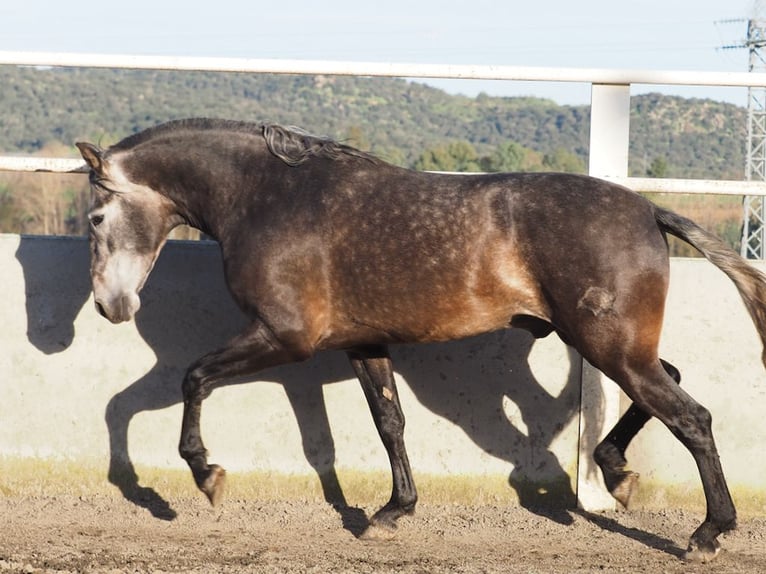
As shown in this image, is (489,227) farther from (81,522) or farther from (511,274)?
(81,522)

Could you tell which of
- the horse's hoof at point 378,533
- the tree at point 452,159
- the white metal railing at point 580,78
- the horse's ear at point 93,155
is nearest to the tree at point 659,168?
the tree at point 452,159

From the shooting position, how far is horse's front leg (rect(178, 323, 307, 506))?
464 cm

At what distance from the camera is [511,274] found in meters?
4.47

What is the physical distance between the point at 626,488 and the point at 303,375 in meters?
1.79

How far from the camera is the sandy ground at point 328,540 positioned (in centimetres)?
441

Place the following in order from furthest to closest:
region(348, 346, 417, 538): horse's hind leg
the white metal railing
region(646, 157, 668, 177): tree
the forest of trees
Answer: the forest of trees < region(646, 157, 668, 177): tree < the white metal railing < region(348, 346, 417, 538): horse's hind leg

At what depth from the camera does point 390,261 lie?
461 centimetres

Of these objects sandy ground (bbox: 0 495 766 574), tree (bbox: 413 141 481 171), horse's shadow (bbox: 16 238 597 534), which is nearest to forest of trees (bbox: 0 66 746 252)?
tree (bbox: 413 141 481 171)

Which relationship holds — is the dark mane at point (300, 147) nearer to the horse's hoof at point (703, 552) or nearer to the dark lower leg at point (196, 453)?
the dark lower leg at point (196, 453)

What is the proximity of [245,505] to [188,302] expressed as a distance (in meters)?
1.14

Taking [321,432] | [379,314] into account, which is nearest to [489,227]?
[379,314]

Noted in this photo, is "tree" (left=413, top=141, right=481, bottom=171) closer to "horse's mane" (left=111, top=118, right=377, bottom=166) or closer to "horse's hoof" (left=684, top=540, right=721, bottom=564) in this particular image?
"horse's mane" (left=111, top=118, right=377, bottom=166)

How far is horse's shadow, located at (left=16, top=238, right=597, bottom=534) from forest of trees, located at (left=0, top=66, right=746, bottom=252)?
45.6 meters

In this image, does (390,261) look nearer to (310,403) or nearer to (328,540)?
(310,403)
